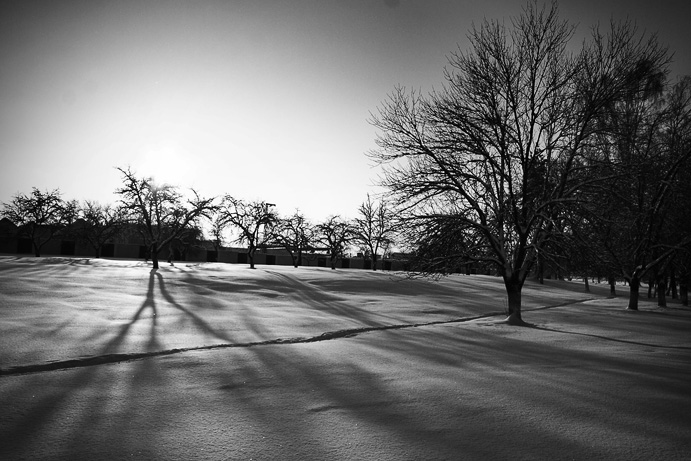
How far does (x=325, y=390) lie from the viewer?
509 centimetres

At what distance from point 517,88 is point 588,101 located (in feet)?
6.82

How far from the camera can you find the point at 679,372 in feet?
20.7

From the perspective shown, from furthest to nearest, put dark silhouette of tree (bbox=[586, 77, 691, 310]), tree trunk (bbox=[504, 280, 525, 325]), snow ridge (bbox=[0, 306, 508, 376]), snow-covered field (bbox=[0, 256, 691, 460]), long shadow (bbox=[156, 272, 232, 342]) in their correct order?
dark silhouette of tree (bbox=[586, 77, 691, 310]) → tree trunk (bbox=[504, 280, 525, 325]) → long shadow (bbox=[156, 272, 232, 342]) → snow ridge (bbox=[0, 306, 508, 376]) → snow-covered field (bbox=[0, 256, 691, 460])

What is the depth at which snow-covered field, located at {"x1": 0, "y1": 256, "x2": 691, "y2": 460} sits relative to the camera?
345 centimetres

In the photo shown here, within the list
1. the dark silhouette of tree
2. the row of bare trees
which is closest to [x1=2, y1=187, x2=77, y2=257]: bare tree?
the row of bare trees

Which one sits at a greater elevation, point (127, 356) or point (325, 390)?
point (325, 390)

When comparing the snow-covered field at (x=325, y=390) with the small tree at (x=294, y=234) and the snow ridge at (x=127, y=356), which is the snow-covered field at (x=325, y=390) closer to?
the snow ridge at (x=127, y=356)

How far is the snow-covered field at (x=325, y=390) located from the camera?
345cm

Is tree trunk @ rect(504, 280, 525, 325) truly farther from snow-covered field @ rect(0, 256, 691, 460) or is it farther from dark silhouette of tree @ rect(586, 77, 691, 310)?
dark silhouette of tree @ rect(586, 77, 691, 310)

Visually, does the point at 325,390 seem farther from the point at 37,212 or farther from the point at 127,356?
the point at 37,212

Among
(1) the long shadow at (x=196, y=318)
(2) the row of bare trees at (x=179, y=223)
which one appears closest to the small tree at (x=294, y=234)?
(2) the row of bare trees at (x=179, y=223)

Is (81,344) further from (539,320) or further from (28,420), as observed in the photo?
(539,320)

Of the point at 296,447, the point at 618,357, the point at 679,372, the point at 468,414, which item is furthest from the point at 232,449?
the point at 618,357

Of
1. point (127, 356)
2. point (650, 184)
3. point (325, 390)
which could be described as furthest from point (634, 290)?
point (127, 356)
